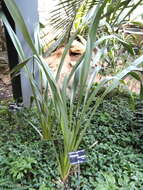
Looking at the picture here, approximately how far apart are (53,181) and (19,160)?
212mm

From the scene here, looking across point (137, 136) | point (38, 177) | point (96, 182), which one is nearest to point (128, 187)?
point (96, 182)

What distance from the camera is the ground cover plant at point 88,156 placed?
1161 millimetres

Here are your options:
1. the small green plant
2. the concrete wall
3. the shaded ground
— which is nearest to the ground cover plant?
the small green plant

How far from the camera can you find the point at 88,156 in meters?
1.35

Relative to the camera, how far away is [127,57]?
251 cm

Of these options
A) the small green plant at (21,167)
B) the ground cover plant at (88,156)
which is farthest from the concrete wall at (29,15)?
the small green plant at (21,167)

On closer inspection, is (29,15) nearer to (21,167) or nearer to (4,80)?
(21,167)

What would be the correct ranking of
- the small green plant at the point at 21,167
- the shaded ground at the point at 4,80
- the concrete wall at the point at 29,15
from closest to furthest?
the small green plant at the point at 21,167 < the concrete wall at the point at 29,15 < the shaded ground at the point at 4,80

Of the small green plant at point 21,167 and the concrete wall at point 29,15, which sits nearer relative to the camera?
the small green plant at point 21,167

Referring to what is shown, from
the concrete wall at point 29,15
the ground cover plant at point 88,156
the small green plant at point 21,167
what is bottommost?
the ground cover plant at point 88,156

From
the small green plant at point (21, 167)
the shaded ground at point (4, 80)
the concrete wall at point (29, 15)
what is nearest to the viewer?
the small green plant at point (21, 167)

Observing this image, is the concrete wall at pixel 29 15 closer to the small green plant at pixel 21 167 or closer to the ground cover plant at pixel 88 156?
the ground cover plant at pixel 88 156

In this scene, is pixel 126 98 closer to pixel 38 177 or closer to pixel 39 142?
pixel 39 142

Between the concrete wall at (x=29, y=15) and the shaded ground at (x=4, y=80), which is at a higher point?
the concrete wall at (x=29, y=15)
